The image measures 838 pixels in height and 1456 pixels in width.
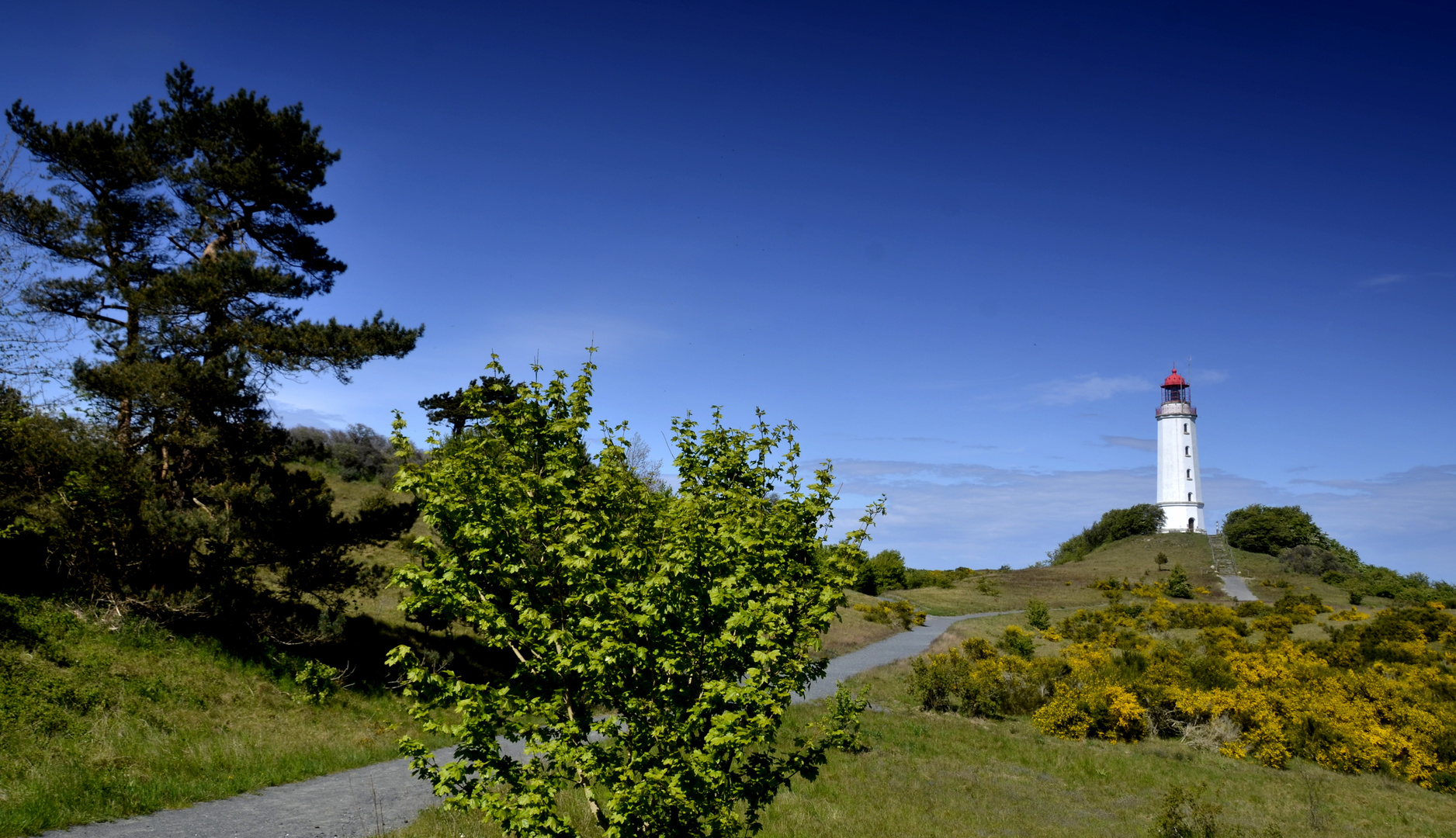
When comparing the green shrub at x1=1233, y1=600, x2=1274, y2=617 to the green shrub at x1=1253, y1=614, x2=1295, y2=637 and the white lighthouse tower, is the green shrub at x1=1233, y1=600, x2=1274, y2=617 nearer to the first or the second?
the green shrub at x1=1253, y1=614, x2=1295, y2=637

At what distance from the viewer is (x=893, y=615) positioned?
43.7 meters

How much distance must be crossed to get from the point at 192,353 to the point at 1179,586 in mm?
59467

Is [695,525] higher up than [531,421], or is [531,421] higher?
[531,421]

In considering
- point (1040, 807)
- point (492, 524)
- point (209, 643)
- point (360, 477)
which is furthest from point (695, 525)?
point (360, 477)

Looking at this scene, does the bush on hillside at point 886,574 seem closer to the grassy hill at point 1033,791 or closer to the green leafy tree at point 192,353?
the grassy hill at point 1033,791

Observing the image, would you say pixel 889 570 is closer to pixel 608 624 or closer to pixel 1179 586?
pixel 1179 586

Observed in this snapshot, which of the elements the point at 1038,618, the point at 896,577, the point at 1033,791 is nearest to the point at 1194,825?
the point at 1033,791

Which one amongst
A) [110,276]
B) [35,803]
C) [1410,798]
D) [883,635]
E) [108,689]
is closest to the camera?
[35,803]

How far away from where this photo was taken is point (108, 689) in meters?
13.6

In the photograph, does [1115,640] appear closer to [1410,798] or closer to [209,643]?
[1410,798]

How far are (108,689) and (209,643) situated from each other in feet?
9.26

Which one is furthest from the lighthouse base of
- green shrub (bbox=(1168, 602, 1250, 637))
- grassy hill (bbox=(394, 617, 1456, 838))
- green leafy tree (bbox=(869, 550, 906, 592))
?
grassy hill (bbox=(394, 617, 1456, 838))

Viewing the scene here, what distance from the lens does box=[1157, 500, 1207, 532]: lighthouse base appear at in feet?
251

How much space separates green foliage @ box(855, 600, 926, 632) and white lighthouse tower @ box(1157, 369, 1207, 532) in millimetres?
44672
